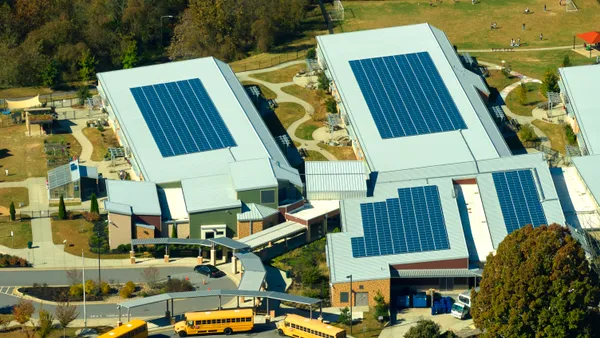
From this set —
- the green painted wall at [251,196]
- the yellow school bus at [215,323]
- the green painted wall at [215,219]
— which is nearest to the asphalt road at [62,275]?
the green painted wall at [215,219]

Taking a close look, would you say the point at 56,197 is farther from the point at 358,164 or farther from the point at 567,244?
the point at 567,244

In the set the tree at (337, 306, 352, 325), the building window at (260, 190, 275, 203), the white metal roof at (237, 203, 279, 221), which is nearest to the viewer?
the tree at (337, 306, 352, 325)

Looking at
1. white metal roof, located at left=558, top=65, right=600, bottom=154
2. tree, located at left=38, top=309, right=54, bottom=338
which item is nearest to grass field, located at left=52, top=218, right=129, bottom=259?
tree, located at left=38, top=309, right=54, bottom=338

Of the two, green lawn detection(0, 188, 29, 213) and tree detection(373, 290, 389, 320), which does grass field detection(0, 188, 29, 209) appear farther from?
tree detection(373, 290, 389, 320)

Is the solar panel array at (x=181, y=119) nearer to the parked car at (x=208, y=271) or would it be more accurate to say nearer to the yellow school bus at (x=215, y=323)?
the parked car at (x=208, y=271)

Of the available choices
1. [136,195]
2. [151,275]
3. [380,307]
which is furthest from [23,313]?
[380,307]

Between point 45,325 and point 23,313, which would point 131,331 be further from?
point 23,313
